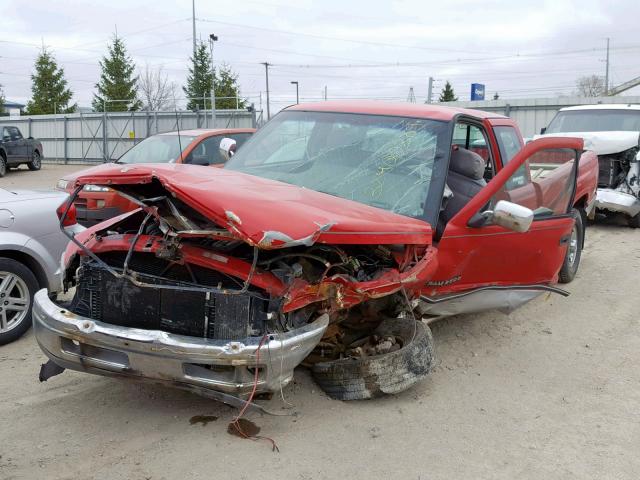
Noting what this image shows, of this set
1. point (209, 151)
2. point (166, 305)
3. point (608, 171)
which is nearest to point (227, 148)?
point (166, 305)

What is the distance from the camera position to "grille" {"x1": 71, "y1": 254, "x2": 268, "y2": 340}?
3.07 m

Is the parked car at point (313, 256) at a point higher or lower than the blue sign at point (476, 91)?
lower

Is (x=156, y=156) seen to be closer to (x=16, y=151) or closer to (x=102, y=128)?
(x=16, y=151)

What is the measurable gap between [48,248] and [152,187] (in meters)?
2.21

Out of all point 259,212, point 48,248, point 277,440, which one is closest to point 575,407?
point 277,440

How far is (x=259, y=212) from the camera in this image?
3.04 meters

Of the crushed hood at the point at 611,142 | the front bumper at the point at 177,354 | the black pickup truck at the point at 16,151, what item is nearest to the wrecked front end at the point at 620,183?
the crushed hood at the point at 611,142

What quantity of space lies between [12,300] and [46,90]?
43475mm

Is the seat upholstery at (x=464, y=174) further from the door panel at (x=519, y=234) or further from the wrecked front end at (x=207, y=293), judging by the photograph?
the wrecked front end at (x=207, y=293)

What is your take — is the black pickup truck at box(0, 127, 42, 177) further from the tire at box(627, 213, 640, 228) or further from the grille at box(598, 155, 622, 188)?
the tire at box(627, 213, 640, 228)

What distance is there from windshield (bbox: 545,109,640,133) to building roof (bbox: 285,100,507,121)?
719 cm

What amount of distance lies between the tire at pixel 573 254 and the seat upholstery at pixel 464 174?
2.38 meters

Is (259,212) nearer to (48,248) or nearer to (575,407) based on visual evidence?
(575,407)

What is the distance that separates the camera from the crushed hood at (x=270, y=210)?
2.91 m
